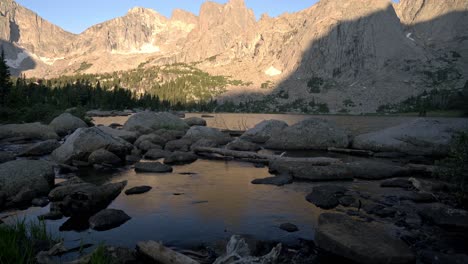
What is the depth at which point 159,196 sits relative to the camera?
14367 mm

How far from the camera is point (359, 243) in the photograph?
339 inches

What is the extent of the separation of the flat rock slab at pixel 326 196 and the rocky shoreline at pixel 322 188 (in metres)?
0.05

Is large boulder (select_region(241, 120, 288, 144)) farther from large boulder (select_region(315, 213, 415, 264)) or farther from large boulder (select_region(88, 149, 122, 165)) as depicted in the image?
large boulder (select_region(315, 213, 415, 264))

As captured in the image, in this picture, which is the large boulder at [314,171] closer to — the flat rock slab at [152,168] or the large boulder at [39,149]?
the flat rock slab at [152,168]

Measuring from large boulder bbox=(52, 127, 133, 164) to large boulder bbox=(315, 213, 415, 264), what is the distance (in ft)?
56.2

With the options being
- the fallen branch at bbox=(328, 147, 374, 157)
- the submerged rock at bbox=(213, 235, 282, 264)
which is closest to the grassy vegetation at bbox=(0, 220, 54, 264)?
the submerged rock at bbox=(213, 235, 282, 264)

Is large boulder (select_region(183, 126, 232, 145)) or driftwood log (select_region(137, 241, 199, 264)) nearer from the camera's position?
driftwood log (select_region(137, 241, 199, 264))

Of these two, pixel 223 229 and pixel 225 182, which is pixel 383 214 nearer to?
pixel 223 229

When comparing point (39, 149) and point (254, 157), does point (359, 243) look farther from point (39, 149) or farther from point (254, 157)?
point (39, 149)

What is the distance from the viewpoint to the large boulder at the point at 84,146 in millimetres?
20906

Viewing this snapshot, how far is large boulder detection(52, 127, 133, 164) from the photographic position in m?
20.9

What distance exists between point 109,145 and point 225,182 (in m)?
10.1

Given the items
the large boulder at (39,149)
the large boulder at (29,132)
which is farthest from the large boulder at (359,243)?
the large boulder at (29,132)

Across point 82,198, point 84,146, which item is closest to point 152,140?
point 84,146
